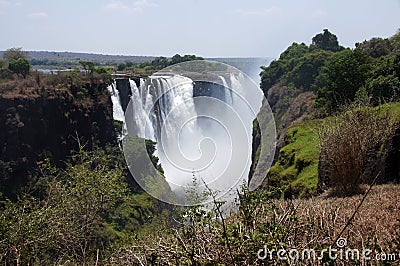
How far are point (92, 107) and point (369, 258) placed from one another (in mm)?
26890

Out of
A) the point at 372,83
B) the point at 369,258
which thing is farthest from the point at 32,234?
the point at 372,83

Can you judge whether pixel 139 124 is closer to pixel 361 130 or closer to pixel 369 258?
pixel 361 130

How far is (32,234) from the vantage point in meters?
5.56

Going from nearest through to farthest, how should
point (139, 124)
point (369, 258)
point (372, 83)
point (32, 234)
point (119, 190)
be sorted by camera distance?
point (369, 258)
point (32, 234)
point (119, 190)
point (372, 83)
point (139, 124)

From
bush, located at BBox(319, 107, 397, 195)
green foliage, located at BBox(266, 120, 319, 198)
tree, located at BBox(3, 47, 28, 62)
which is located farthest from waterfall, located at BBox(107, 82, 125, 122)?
bush, located at BBox(319, 107, 397, 195)

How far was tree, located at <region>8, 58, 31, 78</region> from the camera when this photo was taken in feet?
89.1

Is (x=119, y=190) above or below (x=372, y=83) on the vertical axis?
below

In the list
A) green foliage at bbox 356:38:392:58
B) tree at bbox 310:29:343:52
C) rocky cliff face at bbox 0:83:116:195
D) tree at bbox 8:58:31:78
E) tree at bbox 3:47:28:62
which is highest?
tree at bbox 310:29:343:52

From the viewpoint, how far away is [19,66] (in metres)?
27.3

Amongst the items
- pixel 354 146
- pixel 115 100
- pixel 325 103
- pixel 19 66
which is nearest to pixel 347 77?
pixel 325 103

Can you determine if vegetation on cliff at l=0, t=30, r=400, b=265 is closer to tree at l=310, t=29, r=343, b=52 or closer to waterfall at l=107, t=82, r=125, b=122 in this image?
waterfall at l=107, t=82, r=125, b=122
